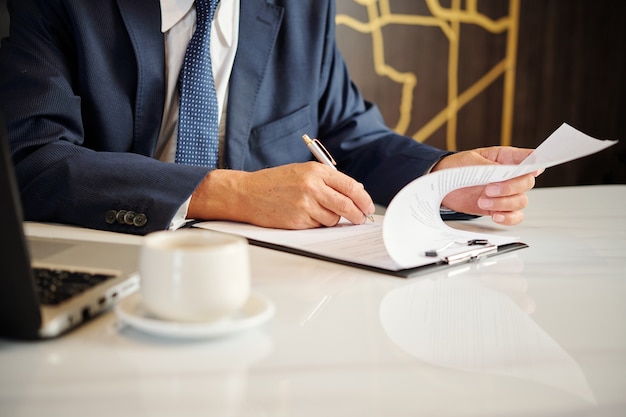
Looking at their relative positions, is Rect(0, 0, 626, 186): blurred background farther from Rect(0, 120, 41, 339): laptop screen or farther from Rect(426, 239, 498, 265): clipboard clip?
Rect(0, 120, 41, 339): laptop screen

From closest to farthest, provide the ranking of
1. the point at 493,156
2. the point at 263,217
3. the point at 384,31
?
the point at 263,217 → the point at 493,156 → the point at 384,31

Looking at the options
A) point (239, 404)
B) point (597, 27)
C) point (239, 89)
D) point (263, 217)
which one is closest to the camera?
point (239, 404)

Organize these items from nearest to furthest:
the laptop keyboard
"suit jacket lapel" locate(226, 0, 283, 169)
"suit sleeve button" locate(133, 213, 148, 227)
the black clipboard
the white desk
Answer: the white desk → the laptop keyboard → the black clipboard → "suit sleeve button" locate(133, 213, 148, 227) → "suit jacket lapel" locate(226, 0, 283, 169)

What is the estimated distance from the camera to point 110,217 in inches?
43.1

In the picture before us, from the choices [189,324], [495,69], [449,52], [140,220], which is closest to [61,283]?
[189,324]

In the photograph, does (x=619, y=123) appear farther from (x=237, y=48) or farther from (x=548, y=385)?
(x=548, y=385)

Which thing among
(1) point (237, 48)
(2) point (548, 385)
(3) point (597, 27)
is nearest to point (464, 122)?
(3) point (597, 27)

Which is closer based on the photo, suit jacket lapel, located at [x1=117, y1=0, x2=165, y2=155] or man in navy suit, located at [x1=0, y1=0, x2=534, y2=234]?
man in navy suit, located at [x1=0, y1=0, x2=534, y2=234]

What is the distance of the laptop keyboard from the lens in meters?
0.62

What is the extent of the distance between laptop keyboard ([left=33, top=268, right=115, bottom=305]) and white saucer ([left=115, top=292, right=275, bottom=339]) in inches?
1.6

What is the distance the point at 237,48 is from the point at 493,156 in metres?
0.59

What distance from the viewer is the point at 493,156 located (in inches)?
49.3

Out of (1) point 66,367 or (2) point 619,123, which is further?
(2) point 619,123

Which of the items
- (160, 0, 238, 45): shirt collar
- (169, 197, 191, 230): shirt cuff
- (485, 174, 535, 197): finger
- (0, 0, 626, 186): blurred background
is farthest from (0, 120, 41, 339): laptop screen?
(0, 0, 626, 186): blurred background
